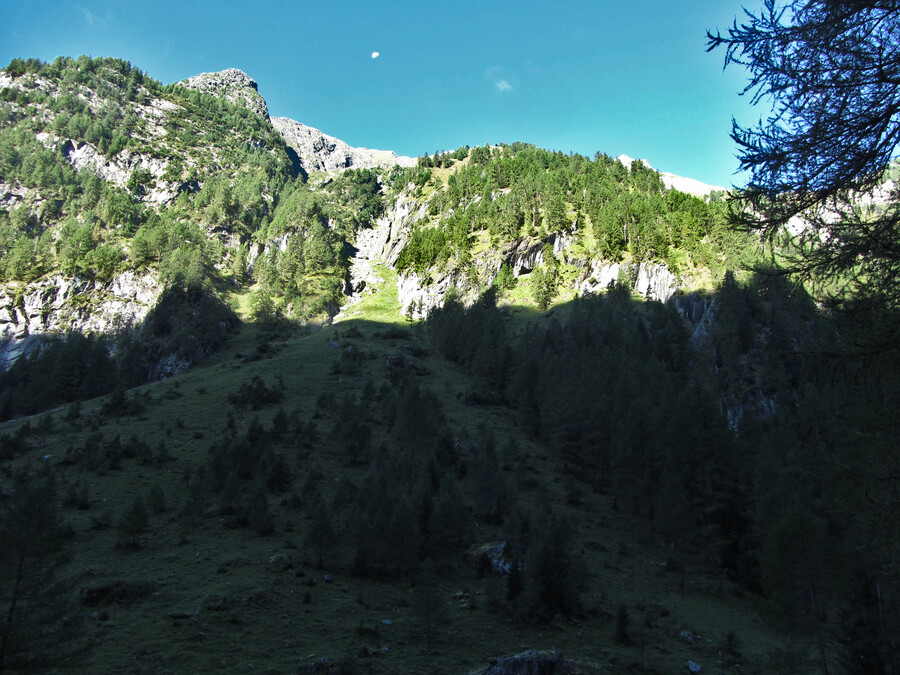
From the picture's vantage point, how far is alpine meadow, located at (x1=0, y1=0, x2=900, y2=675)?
9.41 metres

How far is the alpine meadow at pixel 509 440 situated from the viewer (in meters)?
9.41

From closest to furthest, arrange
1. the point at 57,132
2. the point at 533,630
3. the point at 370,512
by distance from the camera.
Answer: the point at 533,630
the point at 370,512
the point at 57,132

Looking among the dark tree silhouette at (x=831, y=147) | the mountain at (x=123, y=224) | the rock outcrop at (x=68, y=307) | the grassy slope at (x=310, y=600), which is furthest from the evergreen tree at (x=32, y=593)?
the rock outcrop at (x=68, y=307)

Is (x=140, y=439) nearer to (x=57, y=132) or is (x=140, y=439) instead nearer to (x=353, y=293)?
(x=353, y=293)

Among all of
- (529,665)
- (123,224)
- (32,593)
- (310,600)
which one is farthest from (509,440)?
(123,224)

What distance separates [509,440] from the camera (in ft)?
164

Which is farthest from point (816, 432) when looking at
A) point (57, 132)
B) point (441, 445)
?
point (57, 132)

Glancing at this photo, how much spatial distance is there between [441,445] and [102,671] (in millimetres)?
34281

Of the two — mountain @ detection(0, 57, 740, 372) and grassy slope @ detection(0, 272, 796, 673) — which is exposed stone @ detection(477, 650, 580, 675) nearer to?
grassy slope @ detection(0, 272, 796, 673)

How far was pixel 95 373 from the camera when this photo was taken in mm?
82438

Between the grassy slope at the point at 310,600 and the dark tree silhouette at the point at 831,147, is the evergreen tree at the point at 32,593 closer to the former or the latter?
the grassy slope at the point at 310,600

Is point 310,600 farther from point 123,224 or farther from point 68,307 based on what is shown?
point 123,224

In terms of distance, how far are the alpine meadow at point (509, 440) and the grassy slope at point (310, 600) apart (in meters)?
0.21

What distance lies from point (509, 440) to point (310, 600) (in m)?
31.3
